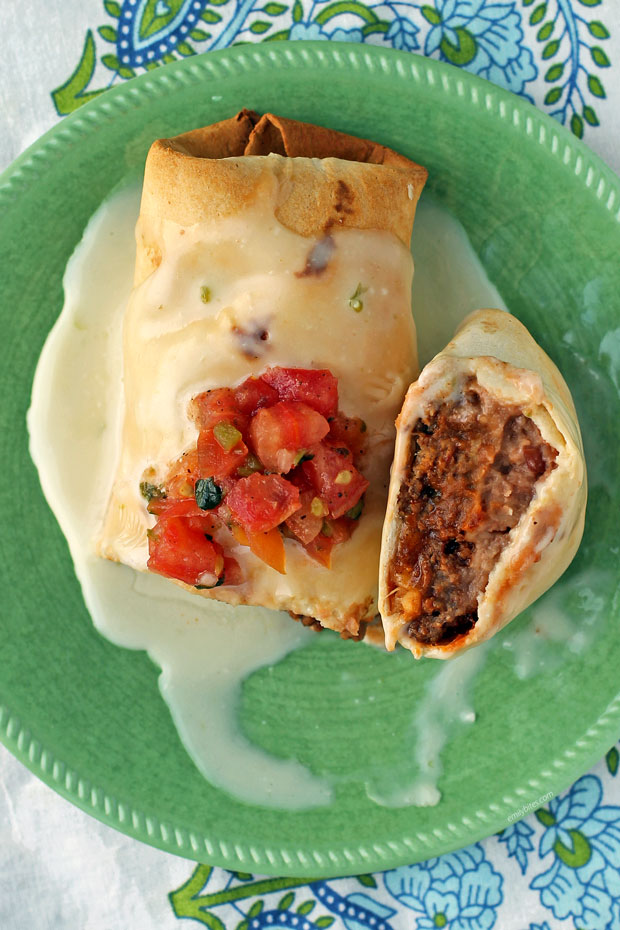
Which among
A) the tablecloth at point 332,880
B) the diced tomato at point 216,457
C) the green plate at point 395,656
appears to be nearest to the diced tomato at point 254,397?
the diced tomato at point 216,457

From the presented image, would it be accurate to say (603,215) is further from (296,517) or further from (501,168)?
(296,517)

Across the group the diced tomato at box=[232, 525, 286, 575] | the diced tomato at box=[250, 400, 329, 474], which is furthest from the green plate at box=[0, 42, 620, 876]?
the diced tomato at box=[250, 400, 329, 474]

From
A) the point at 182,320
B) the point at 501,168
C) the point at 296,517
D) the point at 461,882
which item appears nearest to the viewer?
the point at 296,517

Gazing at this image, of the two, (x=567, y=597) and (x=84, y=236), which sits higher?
(x=84, y=236)

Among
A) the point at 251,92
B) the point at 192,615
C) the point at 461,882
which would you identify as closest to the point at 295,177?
the point at 251,92

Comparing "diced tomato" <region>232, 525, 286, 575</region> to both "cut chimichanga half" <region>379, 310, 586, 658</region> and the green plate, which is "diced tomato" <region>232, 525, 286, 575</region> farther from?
the green plate

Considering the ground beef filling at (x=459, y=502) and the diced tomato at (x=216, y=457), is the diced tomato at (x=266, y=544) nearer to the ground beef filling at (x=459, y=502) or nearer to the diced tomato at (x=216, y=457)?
the diced tomato at (x=216, y=457)
